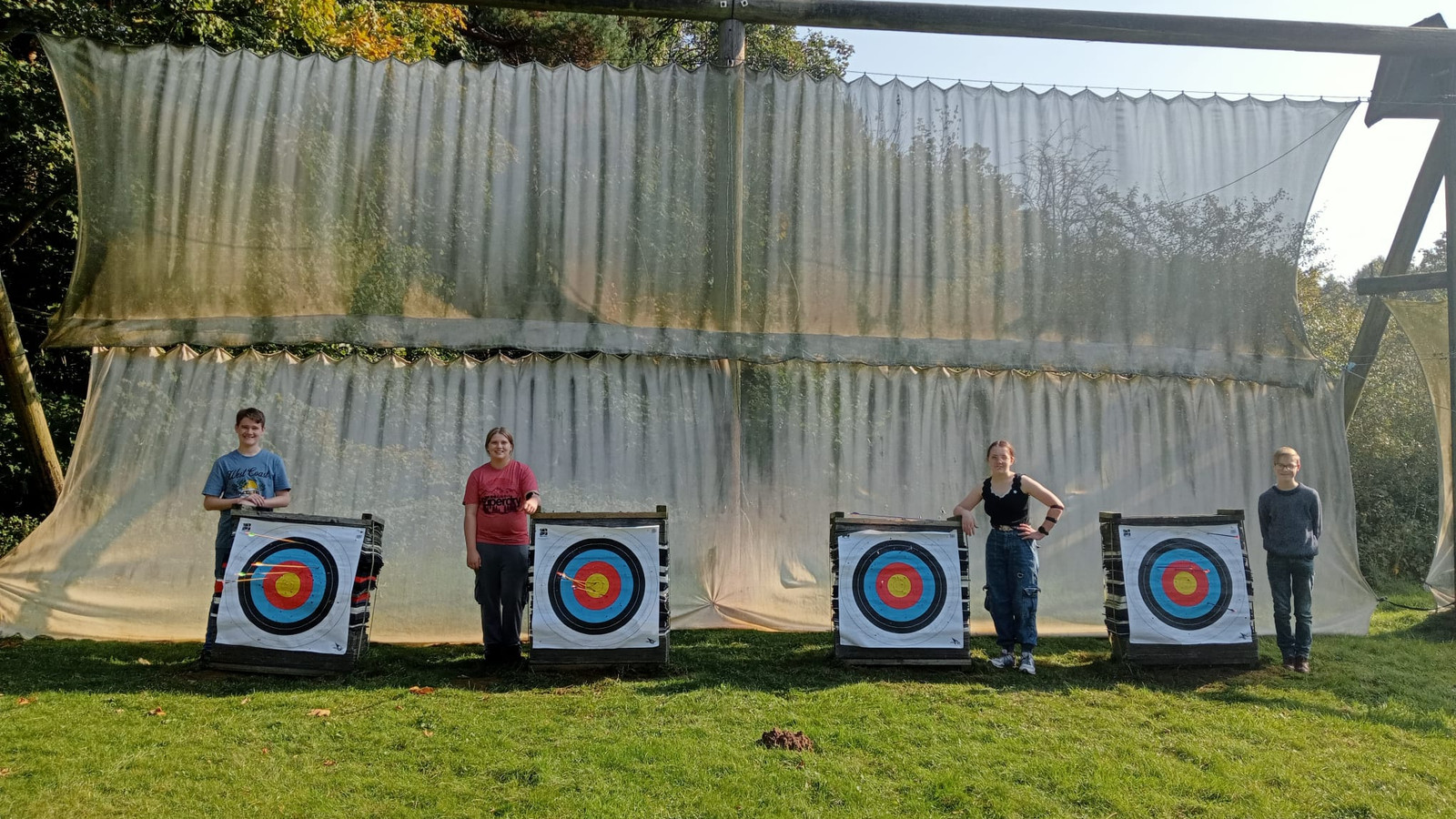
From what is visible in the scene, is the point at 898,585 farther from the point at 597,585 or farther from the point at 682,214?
the point at 682,214

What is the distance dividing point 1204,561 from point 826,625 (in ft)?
8.34

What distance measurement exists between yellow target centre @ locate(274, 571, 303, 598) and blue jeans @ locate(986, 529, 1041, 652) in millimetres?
4044

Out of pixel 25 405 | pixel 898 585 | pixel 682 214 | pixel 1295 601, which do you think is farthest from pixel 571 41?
pixel 1295 601

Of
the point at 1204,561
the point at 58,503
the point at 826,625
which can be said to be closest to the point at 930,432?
the point at 826,625

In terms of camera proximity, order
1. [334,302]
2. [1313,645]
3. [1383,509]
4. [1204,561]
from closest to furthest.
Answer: [1204,561]
[1313,645]
[334,302]
[1383,509]

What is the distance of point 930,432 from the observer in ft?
23.7

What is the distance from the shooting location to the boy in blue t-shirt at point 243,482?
17.9 feet

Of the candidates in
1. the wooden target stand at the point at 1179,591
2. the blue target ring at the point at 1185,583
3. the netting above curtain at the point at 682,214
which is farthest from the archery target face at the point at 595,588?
the blue target ring at the point at 1185,583

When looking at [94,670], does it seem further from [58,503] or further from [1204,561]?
[1204,561]

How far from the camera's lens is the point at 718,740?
4094 mm

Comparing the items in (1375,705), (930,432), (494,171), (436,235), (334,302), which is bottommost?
(1375,705)

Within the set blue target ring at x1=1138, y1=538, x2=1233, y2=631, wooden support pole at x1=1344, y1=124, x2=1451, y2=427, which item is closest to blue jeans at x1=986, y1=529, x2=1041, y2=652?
blue target ring at x1=1138, y1=538, x2=1233, y2=631

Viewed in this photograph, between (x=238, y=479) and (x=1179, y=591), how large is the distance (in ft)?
18.6

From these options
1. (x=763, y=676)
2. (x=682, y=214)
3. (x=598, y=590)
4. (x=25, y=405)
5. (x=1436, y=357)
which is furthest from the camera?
(x=1436, y=357)
